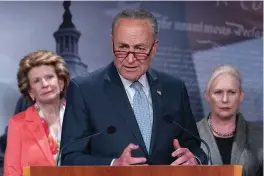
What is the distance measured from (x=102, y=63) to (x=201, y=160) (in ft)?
5.66

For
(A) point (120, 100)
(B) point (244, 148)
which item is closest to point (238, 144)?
(B) point (244, 148)

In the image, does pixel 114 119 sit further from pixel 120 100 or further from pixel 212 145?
pixel 212 145

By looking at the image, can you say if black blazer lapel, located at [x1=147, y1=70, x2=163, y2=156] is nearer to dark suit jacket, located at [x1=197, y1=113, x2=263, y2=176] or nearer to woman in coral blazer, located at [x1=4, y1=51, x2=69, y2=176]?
dark suit jacket, located at [x1=197, y1=113, x2=263, y2=176]

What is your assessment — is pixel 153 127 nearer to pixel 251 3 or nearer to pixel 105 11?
pixel 105 11

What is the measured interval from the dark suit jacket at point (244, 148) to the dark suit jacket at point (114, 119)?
1.82 ft

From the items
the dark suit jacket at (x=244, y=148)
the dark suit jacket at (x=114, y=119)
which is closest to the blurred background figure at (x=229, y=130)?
the dark suit jacket at (x=244, y=148)

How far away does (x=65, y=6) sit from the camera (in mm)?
3955

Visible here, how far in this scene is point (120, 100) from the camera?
2.47 m

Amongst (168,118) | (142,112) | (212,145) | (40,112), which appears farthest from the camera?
(40,112)

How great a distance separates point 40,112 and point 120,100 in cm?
90

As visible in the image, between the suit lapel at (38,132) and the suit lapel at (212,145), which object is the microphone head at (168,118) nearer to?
the suit lapel at (212,145)

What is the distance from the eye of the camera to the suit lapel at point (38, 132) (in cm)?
310

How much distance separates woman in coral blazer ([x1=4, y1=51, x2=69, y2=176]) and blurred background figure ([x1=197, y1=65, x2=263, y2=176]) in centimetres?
77

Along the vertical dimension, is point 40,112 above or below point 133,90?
below
